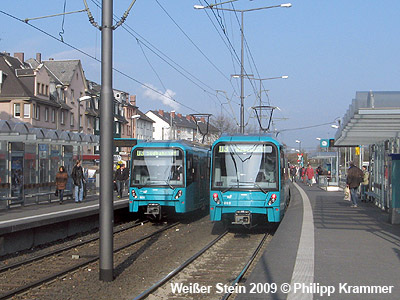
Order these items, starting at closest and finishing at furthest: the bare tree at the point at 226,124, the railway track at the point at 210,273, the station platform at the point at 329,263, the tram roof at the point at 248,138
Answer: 1. the station platform at the point at 329,263
2. the railway track at the point at 210,273
3. the tram roof at the point at 248,138
4. the bare tree at the point at 226,124

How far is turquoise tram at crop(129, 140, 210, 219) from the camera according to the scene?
18.0m

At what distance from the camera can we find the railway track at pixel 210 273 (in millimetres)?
8578

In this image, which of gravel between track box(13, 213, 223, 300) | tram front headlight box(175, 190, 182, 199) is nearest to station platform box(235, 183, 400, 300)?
gravel between track box(13, 213, 223, 300)

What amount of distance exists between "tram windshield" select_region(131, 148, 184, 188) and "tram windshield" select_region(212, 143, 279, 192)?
3.05m

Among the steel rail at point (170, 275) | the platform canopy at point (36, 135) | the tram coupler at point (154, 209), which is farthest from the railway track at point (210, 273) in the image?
the platform canopy at point (36, 135)

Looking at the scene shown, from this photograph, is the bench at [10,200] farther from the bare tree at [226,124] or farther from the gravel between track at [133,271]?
the bare tree at [226,124]

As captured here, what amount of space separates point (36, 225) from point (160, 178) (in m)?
5.31

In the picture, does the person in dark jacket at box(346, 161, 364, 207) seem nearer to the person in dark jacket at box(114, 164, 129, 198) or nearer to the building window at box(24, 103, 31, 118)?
the person in dark jacket at box(114, 164, 129, 198)

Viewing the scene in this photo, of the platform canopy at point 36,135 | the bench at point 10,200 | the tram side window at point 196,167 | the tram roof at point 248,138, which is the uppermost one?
the platform canopy at point 36,135

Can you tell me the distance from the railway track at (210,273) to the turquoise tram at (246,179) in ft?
2.72

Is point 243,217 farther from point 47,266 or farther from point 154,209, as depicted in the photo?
point 47,266

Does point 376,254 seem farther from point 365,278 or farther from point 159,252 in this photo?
point 159,252

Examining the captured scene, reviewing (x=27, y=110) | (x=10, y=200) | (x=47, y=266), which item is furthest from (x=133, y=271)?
(x=27, y=110)

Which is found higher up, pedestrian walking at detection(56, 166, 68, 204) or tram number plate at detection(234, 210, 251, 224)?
pedestrian walking at detection(56, 166, 68, 204)
